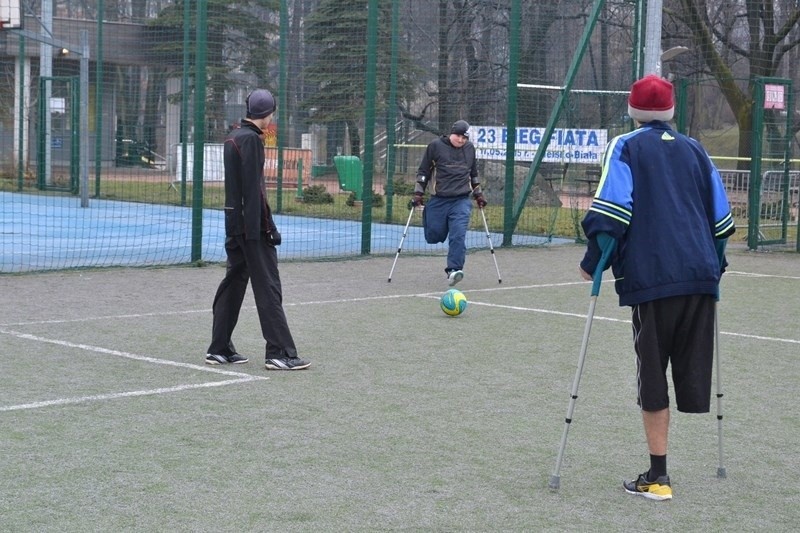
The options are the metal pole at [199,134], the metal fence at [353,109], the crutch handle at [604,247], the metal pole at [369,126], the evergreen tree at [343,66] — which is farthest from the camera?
the evergreen tree at [343,66]

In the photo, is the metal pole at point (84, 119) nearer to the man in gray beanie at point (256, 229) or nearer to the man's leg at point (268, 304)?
the man in gray beanie at point (256, 229)

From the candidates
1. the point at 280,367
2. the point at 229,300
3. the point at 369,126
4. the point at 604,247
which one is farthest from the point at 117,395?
the point at 369,126

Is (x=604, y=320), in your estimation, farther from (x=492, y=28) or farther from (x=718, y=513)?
(x=492, y=28)

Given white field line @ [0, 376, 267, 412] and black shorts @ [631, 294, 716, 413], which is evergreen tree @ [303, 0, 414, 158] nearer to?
white field line @ [0, 376, 267, 412]

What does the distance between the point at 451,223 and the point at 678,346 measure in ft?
27.7

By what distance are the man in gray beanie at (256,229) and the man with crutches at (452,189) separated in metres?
5.34

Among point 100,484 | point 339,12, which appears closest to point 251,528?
point 100,484

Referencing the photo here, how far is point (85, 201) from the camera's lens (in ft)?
82.8

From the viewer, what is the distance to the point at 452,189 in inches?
556

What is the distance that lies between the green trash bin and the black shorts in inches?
513

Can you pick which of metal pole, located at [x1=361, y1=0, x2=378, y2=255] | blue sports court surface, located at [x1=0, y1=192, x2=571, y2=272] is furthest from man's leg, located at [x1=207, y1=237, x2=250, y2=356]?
metal pole, located at [x1=361, y1=0, x2=378, y2=255]

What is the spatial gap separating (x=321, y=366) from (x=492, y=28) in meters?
11.8

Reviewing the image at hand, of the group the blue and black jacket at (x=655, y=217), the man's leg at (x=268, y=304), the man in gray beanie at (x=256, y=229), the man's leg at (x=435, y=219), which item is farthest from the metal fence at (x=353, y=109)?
the blue and black jacket at (x=655, y=217)

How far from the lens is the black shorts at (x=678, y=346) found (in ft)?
18.6
